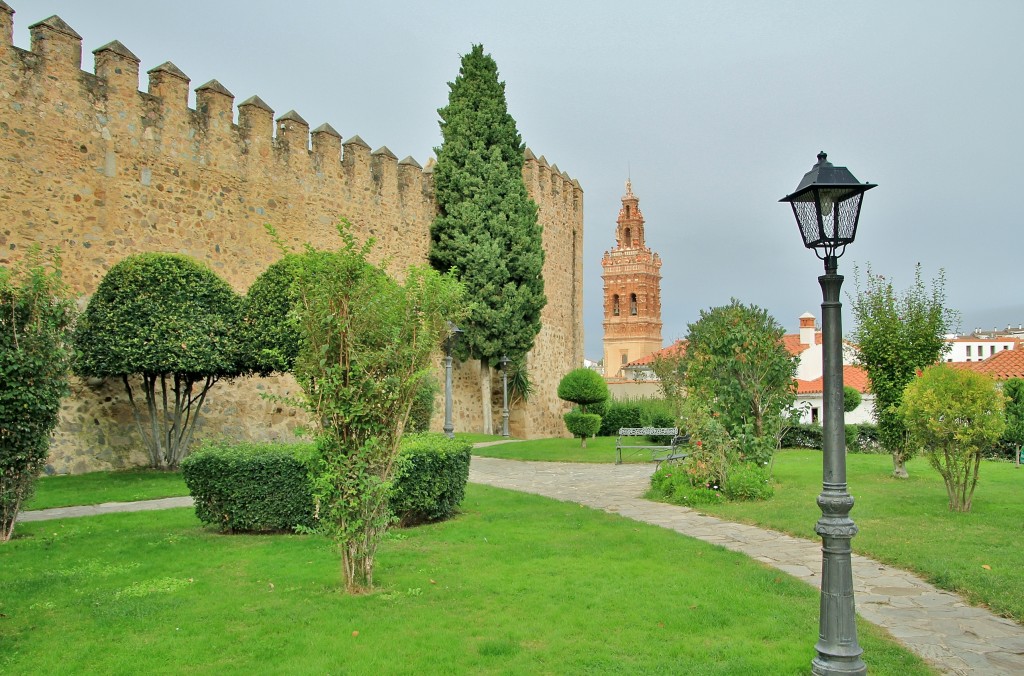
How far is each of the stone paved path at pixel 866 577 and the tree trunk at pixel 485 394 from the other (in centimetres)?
969

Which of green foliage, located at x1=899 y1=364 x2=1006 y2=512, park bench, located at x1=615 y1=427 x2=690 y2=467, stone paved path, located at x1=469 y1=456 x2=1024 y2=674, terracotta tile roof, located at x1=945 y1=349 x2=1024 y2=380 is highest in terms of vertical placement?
terracotta tile roof, located at x1=945 y1=349 x2=1024 y2=380

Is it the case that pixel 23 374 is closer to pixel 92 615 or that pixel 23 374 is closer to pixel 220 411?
pixel 92 615

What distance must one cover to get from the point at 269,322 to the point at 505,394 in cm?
1120

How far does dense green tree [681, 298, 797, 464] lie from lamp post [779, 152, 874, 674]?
7727mm

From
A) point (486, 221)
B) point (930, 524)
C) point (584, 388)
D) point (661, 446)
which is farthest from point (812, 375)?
point (930, 524)

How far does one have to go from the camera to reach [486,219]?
73.6 ft

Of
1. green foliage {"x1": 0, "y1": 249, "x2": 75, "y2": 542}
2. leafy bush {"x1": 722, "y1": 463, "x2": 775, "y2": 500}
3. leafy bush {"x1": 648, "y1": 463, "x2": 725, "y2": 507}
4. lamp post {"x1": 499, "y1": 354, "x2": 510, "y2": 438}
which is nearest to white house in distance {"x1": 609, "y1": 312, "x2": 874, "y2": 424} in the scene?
lamp post {"x1": 499, "y1": 354, "x2": 510, "y2": 438}

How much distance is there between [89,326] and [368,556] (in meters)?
8.28

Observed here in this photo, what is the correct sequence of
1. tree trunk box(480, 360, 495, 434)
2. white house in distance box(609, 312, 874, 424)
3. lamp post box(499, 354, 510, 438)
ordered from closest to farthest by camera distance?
lamp post box(499, 354, 510, 438), tree trunk box(480, 360, 495, 434), white house in distance box(609, 312, 874, 424)

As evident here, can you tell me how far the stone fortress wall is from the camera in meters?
12.9

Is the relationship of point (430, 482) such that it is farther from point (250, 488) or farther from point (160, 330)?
point (160, 330)

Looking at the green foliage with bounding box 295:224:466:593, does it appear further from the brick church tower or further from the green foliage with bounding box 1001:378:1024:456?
the brick church tower

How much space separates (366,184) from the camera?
19703mm

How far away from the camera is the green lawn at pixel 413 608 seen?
4477mm
